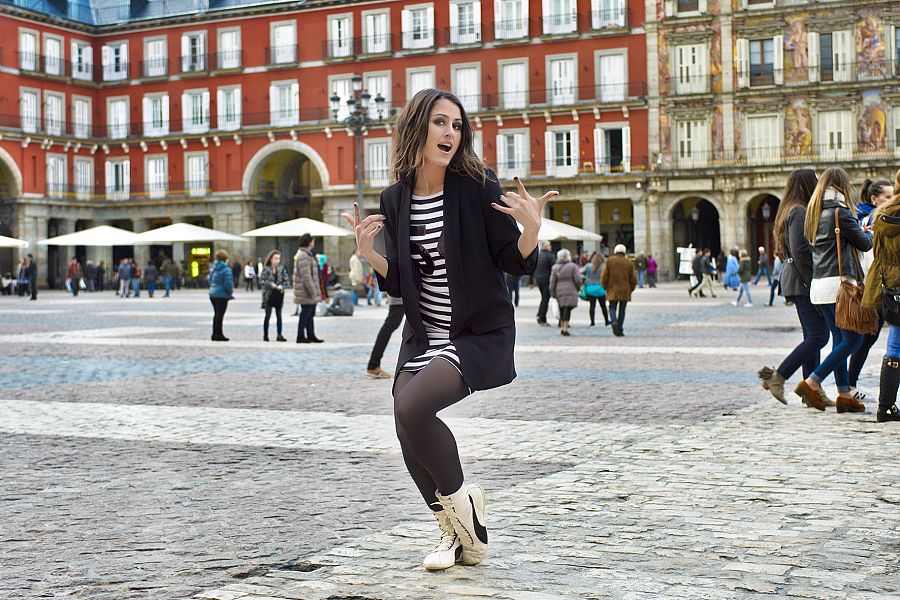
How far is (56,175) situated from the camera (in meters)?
54.2

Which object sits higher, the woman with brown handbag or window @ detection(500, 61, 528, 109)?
window @ detection(500, 61, 528, 109)

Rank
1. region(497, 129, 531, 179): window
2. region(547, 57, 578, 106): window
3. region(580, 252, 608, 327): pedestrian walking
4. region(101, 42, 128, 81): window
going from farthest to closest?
1. region(101, 42, 128, 81): window
2. region(497, 129, 531, 179): window
3. region(547, 57, 578, 106): window
4. region(580, 252, 608, 327): pedestrian walking

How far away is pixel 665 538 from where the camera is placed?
15.5 feet

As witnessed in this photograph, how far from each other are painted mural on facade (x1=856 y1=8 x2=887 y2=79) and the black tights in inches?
1731

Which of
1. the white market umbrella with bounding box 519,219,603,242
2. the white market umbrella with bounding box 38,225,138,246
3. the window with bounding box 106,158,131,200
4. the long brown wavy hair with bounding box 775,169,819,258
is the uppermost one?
the window with bounding box 106,158,131,200

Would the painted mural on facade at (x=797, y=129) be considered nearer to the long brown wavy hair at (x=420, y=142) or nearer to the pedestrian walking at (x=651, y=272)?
the pedestrian walking at (x=651, y=272)

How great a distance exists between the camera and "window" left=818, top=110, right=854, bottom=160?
44781 millimetres

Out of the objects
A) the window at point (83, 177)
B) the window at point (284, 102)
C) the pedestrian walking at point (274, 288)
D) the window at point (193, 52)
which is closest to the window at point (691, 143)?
the window at point (284, 102)

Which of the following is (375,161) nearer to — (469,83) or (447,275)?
(469,83)

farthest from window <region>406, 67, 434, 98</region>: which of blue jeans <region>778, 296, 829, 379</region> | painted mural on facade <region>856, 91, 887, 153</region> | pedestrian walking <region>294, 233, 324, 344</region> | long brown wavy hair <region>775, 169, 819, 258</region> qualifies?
blue jeans <region>778, 296, 829, 379</region>

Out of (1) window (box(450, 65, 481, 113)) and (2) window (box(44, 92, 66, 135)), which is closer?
(1) window (box(450, 65, 481, 113))

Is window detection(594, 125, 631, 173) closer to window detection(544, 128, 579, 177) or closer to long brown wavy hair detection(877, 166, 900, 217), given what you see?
window detection(544, 128, 579, 177)

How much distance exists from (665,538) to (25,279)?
44.5 m

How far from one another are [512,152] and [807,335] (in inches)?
1623
